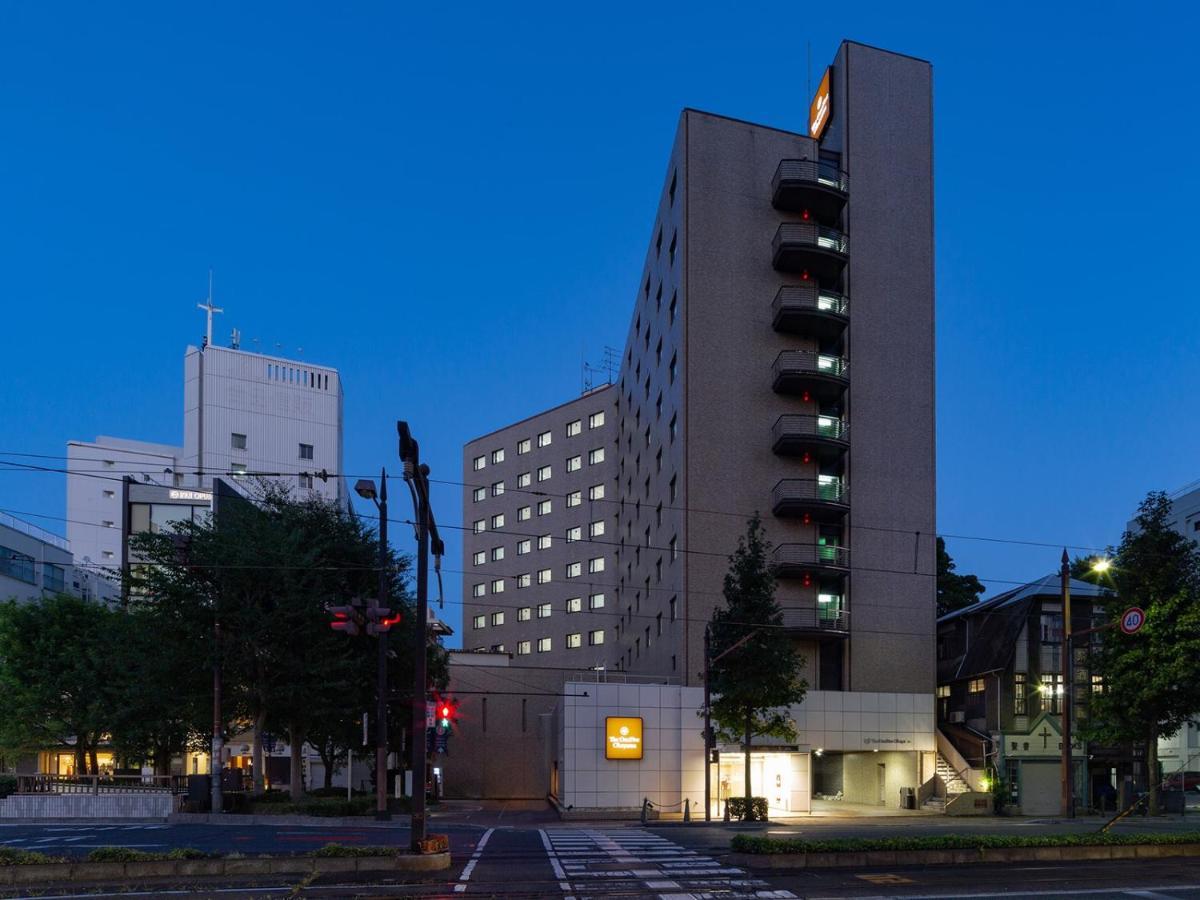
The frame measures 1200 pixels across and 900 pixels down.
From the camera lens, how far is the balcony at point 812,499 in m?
54.4

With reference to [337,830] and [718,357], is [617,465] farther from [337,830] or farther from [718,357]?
[337,830]

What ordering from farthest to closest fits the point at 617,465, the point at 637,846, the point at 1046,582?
the point at 617,465 → the point at 1046,582 → the point at 637,846

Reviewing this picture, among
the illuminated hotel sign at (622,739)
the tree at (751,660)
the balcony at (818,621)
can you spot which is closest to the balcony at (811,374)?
the tree at (751,660)

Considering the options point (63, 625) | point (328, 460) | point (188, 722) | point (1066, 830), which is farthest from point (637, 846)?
point (328, 460)

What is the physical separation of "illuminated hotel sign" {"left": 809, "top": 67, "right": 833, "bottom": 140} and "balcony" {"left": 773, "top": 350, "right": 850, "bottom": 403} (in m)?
14.9

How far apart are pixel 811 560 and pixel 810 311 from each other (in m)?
13.3

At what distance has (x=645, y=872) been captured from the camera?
22141 millimetres

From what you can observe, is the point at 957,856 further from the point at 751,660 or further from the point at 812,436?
the point at 812,436

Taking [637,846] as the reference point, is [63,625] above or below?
above

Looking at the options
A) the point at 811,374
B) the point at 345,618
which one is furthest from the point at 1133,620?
the point at 345,618

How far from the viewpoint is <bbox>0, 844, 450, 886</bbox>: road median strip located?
20.4m

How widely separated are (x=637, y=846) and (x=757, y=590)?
19222 millimetres

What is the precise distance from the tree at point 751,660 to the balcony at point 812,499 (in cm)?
758

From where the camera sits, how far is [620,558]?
86.4m
